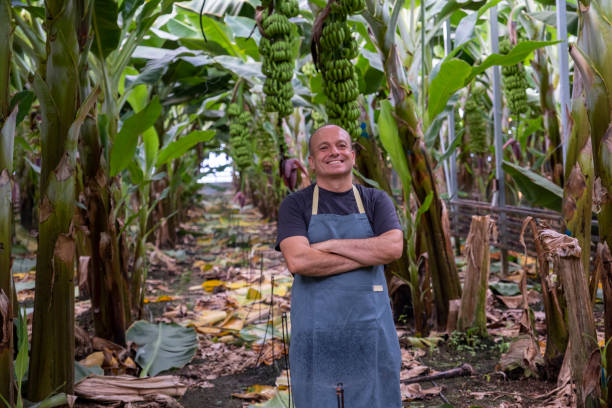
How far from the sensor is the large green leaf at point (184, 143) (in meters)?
2.76

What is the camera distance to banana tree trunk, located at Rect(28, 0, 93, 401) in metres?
1.83

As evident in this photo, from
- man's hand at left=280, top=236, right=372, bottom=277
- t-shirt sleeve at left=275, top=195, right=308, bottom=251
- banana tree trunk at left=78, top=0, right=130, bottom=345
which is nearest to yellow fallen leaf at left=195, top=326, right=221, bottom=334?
banana tree trunk at left=78, top=0, right=130, bottom=345

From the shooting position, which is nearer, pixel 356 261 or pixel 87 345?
pixel 356 261

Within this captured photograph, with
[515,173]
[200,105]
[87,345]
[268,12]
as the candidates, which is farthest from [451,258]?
[200,105]

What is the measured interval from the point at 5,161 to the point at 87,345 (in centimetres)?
132

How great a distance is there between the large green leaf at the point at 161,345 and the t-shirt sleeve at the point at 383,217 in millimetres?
1482

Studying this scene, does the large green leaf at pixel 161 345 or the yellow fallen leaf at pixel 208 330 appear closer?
the large green leaf at pixel 161 345

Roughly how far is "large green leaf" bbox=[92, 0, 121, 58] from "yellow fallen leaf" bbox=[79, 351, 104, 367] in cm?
140

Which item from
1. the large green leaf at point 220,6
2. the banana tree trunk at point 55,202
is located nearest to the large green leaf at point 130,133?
the banana tree trunk at point 55,202

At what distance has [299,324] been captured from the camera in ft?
5.28

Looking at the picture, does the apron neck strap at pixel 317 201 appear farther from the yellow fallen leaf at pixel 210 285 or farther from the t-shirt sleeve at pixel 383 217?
the yellow fallen leaf at pixel 210 285

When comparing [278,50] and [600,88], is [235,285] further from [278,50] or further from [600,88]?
[600,88]

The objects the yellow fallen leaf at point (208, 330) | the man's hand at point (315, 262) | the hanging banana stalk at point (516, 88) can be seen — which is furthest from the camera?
the hanging banana stalk at point (516, 88)

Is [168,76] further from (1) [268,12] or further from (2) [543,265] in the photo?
(2) [543,265]
